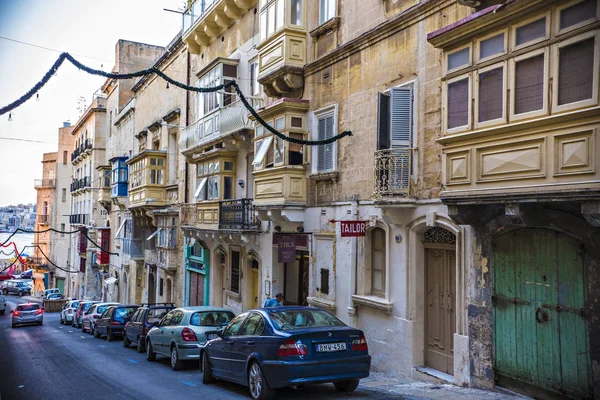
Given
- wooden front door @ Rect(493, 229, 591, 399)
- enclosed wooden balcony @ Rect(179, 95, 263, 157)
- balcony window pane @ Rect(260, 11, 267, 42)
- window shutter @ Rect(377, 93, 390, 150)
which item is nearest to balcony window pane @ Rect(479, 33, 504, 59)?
wooden front door @ Rect(493, 229, 591, 399)

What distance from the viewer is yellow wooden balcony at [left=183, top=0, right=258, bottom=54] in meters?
21.9

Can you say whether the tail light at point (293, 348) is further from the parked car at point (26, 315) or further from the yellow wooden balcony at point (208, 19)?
the parked car at point (26, 315)

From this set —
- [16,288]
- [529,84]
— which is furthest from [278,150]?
[16,288]

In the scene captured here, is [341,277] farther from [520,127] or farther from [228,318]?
[520,127]

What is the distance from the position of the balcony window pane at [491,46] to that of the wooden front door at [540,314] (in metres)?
2.84

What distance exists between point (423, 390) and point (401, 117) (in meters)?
5.47

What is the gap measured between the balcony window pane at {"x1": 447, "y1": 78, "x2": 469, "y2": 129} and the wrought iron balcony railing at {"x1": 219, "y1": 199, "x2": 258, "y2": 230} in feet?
34.1

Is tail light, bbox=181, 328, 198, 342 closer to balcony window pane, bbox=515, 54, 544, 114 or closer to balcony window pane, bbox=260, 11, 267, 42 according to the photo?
balcony window pane, bbox=260, 11, 267, 42

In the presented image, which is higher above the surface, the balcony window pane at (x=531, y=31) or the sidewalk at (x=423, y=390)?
the balcony window pane at (x=531, y=31)

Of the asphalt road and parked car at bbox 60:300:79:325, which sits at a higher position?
the asphalt road

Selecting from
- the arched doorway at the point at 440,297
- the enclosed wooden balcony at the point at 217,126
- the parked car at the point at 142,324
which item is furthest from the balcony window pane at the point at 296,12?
the parked car at the point at 142,324

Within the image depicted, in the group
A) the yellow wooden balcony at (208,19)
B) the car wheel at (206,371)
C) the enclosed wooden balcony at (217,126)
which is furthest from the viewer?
the yellow wooden balcony at (208,19)

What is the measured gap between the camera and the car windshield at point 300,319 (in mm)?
9594

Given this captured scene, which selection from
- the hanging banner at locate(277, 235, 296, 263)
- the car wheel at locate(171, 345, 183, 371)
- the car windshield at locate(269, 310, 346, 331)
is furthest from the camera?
the hanging banner at locate(277, 235, 296, 263)
